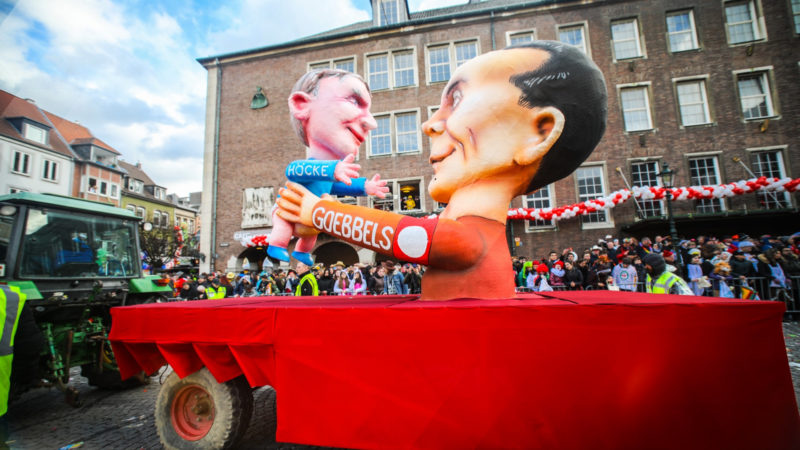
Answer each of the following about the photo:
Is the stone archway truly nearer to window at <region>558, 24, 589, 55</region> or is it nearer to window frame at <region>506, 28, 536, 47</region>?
window frame at <region>506, 28, 536, 47</region>

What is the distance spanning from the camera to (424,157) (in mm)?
16312

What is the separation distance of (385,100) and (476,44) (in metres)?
4.67

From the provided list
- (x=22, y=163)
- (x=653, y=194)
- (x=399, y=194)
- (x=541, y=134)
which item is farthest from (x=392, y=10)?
(x=22, y=163)

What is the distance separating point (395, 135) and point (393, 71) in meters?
3.10

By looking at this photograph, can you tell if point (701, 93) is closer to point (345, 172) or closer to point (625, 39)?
point (625, 39)

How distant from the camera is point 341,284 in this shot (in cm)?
1016

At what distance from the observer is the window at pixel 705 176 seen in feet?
47.1

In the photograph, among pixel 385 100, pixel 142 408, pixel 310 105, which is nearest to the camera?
pixel 310 105

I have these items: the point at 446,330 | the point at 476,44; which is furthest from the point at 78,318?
the point at 476,44

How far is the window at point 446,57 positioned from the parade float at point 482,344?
14.9 metres

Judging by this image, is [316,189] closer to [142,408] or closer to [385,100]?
[142,408]

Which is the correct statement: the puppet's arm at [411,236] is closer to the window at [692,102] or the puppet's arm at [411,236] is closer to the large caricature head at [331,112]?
the large caricature head at [331,112]

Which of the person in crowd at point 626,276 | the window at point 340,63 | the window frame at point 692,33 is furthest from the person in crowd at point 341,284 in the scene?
the window frame at point 692,33

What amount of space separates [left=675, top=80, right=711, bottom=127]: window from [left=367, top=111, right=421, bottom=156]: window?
10.9 m
